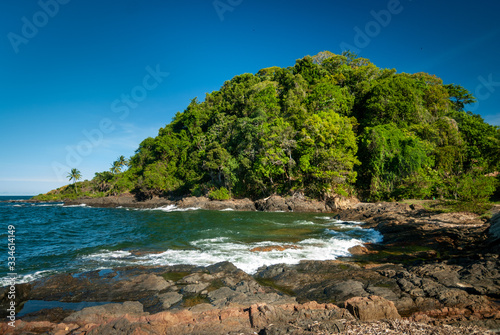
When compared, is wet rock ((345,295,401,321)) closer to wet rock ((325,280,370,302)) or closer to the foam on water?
wet rock ((325,280,370,302))

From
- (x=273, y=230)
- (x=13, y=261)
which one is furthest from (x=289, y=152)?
(x=13, y=261)

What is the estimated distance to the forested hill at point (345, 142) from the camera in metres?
33.8

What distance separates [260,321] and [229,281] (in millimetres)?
3258

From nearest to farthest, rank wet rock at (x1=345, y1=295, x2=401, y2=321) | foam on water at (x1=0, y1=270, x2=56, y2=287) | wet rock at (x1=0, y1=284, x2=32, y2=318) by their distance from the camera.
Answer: wet rock at (x1=345, y1=295, x2=401, y2=321)
wet rock at (x1=0, y1=284, x2=32, y2=318)
foam on water at (x1=0, y1=270, x2=56, y2=287)

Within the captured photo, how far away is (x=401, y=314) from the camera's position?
612 centimetres

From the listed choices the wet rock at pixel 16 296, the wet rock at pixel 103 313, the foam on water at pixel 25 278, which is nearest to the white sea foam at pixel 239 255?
the foam on water at pixel 25 278

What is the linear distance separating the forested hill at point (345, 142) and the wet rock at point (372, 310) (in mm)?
26428

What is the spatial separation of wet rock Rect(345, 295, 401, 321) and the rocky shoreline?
0.07 ft

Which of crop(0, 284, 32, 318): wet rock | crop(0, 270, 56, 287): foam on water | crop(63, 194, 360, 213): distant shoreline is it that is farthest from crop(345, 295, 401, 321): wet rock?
crop(63, 194, 360, 213): distant shoreline

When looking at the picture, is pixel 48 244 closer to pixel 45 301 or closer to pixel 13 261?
pixel 13 261

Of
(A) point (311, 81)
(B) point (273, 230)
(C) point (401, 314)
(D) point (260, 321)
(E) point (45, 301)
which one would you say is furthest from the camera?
(A) point (311, 81)

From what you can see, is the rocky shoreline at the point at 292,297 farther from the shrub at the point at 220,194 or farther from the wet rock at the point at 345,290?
the shrub at the point at 220,194

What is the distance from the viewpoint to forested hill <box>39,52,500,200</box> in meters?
33.8

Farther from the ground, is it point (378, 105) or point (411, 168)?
point (378, 105)
